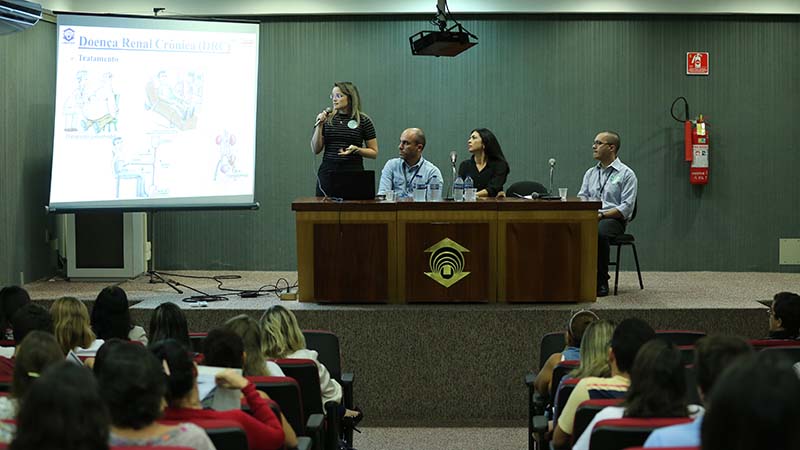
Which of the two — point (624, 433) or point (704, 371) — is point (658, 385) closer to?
point (624, 433)

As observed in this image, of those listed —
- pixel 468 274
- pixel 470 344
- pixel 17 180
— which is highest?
pixel 17 180

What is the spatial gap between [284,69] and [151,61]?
1923 mm

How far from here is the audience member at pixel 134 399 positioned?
2.72 metres

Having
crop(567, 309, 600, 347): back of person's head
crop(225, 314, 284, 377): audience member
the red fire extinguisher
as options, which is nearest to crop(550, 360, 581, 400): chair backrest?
crop(567, 309, 600, 347): back of person's head

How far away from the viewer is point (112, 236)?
8.48 meters

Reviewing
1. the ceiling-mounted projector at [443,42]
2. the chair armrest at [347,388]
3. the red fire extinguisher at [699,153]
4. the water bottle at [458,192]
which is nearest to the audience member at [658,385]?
the chair armrest at [347,388]

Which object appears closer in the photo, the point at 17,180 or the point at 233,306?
the point at 233,306

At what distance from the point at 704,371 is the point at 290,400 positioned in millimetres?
1781

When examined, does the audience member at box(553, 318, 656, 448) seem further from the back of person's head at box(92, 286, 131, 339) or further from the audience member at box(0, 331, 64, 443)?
the back of person's head at box(92, 286, 131, 339)

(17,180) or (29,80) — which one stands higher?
(29,80)

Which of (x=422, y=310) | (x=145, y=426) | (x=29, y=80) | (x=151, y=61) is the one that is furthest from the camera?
(x=29, y=80)

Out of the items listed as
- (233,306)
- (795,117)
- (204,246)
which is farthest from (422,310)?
(795,117)

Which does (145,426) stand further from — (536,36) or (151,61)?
(536,36)

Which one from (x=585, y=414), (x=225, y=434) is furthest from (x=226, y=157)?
(x=225, y=434)
